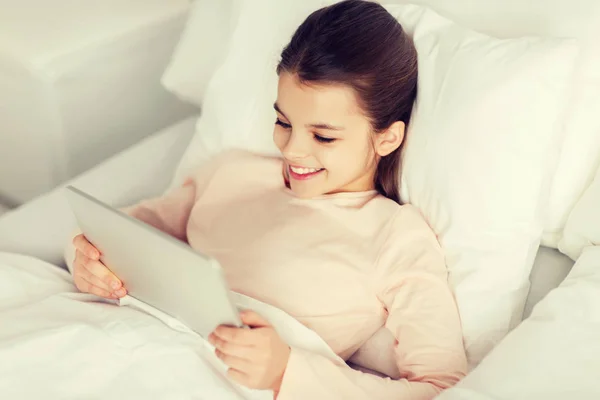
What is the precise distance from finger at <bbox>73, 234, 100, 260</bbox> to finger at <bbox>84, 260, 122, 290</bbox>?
0.01 m

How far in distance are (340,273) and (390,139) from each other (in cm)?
22

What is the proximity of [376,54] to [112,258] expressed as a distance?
1.53ft

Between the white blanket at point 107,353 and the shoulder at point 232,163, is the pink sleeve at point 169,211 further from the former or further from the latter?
the white blanket at point 107,353

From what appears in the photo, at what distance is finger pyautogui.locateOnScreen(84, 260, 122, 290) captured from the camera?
94 centimetres

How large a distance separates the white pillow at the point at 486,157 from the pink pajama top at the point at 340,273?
0.13ft

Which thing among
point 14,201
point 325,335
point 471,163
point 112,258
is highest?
point 471,163

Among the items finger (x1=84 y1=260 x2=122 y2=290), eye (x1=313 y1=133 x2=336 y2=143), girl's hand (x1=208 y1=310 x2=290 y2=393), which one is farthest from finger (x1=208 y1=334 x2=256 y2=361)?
eye (x1=313 y1=133 x2=336 y2=143)

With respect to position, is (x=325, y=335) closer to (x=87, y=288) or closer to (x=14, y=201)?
(x=87, y=288)

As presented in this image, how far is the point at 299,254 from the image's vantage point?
0.99 m

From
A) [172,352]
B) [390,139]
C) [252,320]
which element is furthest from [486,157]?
[172,352]

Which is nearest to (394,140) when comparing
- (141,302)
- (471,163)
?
(471,163)

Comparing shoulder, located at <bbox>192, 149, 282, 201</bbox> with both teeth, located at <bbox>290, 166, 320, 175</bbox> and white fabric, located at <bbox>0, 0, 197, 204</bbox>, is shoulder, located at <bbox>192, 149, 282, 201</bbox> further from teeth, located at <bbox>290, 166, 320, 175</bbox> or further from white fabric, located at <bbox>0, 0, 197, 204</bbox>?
white fabric, located at <bbox>0, 0, 197, 204</bbox>

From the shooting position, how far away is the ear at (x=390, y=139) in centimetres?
100

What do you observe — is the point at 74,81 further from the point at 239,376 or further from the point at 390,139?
the point at 239,376
